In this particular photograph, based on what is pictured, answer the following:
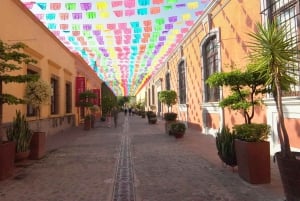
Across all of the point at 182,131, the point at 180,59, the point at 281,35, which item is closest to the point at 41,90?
the point at 182,131

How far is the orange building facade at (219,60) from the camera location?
8.88 m

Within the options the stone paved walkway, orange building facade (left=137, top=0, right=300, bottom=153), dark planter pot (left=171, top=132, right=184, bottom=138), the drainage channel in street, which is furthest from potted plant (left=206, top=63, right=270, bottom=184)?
dark planter pot (left=171, top=132, right=184, bottom=138)

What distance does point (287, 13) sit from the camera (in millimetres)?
8445

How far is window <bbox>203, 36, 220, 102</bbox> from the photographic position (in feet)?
48.7

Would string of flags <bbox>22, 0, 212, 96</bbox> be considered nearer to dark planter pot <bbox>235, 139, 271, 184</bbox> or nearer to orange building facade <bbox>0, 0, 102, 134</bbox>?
orange building facade <bbox>0, 0, 102, 134</bbox>

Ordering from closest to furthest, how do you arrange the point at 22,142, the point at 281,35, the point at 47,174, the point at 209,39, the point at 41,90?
the point at 281,35 → the point at 47,174 → the point at 22,142 → the point at 41,90 → the point at 209,39

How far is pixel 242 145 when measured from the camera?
6.41 metres

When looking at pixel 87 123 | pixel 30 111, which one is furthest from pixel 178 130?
pixel 87 123

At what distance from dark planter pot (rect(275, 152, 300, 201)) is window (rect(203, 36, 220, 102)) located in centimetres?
1001

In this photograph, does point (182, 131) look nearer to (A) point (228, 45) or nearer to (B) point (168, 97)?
(A) point (228, 45)

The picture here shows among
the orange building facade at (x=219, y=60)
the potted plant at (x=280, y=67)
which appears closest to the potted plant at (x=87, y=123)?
the orange building facade at (x=219, y=60)

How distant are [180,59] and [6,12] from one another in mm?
12861

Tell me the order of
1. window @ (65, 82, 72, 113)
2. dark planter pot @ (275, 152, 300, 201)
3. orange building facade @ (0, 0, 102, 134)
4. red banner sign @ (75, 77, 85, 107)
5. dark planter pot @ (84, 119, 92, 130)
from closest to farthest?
dark planter pot @ (275, 152, 300, 201)
orange building facade @ (0, 0, 102, 134)
dark planter pot @ (84, 119, 92, 130)
window @ (65, 82, 72, 113)
red banner sign @ (75, 77, 85, 107)

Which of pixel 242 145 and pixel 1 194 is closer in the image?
pixel 1 194
